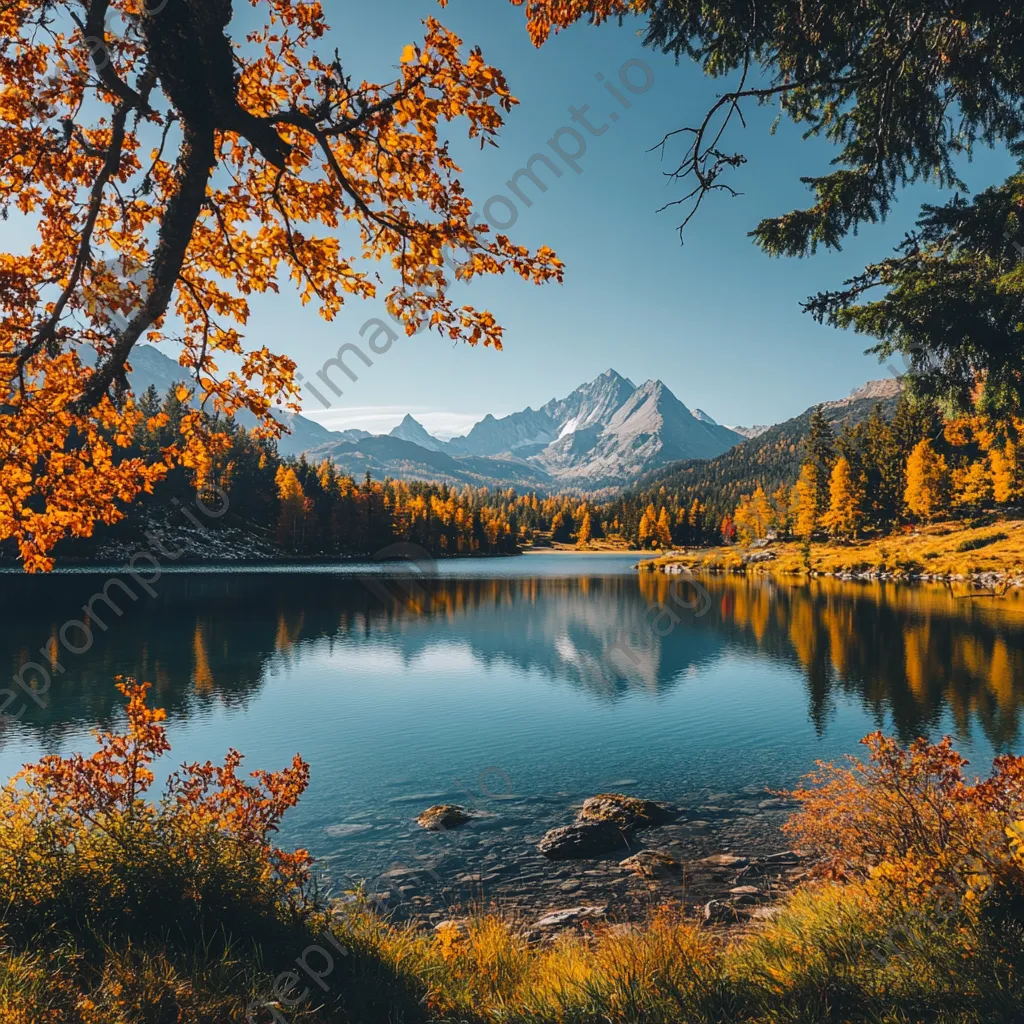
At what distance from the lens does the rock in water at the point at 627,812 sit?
49.5ft

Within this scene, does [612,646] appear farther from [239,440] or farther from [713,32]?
[239,440]

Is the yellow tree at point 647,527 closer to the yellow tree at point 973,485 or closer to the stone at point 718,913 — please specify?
the yellow tree at point 973,485

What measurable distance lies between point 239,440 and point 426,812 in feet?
491

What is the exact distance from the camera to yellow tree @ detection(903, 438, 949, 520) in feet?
284

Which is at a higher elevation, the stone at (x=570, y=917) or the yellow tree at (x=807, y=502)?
the yellow tree at (x=807, y=502)

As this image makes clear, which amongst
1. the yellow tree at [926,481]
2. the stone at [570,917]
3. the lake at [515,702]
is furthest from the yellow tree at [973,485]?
the stone at [570,917]

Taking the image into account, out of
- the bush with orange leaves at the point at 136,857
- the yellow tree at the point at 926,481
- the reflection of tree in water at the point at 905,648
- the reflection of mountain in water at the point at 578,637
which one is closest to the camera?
the bush with orange leaves at the point at 136,857

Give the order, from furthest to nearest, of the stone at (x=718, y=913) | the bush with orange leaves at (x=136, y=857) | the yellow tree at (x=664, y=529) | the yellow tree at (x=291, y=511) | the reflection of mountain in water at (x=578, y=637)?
the yellow tree at (x=664, y=529), the yellow tree at (x=291, y=511), the reflection of mountain in water at (x=578, y=637), the stone at (x=718, y=913), the bush with orange leaves at (x=136, y=857)

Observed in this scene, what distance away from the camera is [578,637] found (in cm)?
4638

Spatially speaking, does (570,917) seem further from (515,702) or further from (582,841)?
(515,702)

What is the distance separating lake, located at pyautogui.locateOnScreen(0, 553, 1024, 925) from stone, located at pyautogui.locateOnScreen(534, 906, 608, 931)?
126 cm

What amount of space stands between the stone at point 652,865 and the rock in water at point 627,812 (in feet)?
4.87

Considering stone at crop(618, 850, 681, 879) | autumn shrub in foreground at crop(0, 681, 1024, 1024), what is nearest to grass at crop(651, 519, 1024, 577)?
stone at crop(618, 850, 681, 879)

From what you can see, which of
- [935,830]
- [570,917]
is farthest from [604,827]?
[935,830]
